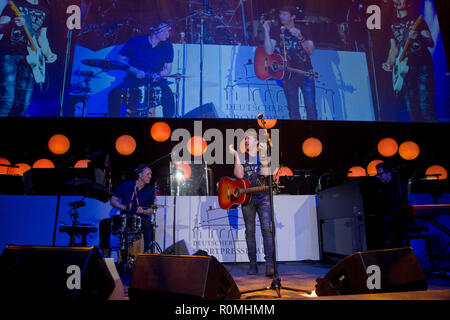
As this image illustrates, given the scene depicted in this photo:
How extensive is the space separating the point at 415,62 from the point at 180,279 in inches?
206

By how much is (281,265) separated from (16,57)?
514cm

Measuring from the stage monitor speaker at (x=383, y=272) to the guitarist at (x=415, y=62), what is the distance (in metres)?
3.75

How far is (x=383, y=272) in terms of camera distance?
1624 millimetres

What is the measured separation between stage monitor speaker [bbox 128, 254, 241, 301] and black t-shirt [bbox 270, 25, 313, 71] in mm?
4089

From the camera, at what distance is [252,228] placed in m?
4.05

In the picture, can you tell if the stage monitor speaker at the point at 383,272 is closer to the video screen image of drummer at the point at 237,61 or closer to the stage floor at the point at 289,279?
the stage floor at the point at 289,279

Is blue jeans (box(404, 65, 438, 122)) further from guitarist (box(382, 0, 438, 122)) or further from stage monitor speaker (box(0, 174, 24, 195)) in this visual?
stage monitor speaker (box(0, 174, 24, 195))

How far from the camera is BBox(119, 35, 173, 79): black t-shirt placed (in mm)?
4609

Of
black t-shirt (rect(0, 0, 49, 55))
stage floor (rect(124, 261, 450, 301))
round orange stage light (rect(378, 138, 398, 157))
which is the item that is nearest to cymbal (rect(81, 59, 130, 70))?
black t-shirt (rect(0, 0, 49, 55))

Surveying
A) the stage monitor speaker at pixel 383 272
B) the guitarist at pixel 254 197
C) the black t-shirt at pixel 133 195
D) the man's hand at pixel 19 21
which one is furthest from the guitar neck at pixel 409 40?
the man's hand at pixel 19 21

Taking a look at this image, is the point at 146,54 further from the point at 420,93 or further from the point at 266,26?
the point at 420,93

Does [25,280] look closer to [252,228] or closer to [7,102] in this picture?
[252,228]

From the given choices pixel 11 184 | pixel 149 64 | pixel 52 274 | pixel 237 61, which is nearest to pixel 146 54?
pixel 149 64

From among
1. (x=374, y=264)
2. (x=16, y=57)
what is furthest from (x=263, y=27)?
(x=374, y=264)
